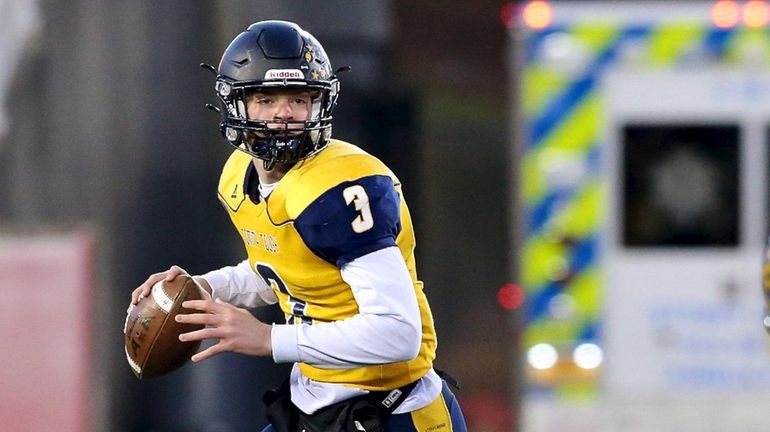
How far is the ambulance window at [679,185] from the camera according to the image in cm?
677

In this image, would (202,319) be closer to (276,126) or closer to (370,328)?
(370,328)

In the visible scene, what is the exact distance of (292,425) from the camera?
3.99 meters

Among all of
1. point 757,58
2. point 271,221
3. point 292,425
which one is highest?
point 757,58

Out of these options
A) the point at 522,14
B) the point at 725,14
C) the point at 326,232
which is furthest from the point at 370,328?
the point at 725,14

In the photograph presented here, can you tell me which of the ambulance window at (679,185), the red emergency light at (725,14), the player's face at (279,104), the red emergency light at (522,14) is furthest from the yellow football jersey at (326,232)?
the red emergency light at (725,14)

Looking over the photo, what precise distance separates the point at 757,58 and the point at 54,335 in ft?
10.4

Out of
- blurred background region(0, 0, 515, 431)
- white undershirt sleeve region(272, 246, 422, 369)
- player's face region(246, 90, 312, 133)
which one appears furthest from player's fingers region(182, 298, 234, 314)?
blurred background region(0, 0, 515, 431)

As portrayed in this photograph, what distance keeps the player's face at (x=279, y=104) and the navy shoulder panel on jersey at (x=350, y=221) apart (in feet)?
0.88

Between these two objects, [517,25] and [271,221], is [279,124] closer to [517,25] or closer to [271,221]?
[271,221]

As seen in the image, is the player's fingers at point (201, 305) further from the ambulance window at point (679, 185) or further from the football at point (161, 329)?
the ambulance window at point (679, 185)

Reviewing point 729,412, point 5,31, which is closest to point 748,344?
point 729,412

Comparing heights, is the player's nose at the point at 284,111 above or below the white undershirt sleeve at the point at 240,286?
above

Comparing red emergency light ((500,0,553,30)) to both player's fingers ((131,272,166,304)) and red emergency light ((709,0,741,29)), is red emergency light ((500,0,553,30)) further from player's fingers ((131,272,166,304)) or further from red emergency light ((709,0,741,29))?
player's fingers ((131,272,166,304))

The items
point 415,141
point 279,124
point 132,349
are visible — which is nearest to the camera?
point 279,124
